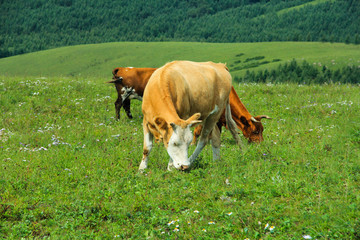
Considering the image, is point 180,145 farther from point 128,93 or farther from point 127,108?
point 128,93

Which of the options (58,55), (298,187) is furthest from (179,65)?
(58,55)

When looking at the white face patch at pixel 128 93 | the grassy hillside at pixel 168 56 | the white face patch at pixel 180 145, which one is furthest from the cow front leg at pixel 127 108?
the grassy hillside at pixel 168 56

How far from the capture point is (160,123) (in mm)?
8008

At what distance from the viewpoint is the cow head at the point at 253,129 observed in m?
11.9

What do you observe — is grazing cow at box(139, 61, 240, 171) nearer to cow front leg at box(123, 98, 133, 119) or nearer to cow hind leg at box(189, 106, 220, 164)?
cow hind leg at box(189, 106, 220, 164)

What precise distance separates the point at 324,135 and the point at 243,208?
6.03 meters

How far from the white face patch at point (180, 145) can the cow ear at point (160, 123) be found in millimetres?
322

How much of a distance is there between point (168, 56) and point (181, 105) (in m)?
126

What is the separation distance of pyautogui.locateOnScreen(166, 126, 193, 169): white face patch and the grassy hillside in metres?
111

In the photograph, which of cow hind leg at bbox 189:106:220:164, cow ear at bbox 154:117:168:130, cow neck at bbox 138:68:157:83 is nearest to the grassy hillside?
cow neck at bbox 138:68:157:83

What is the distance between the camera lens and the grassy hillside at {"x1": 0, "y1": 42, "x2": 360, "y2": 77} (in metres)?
123

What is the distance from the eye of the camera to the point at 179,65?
931 cm

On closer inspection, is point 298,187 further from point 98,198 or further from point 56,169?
point 56,169

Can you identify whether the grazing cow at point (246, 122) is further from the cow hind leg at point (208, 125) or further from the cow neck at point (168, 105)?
the cow neck at point (168, 105)
